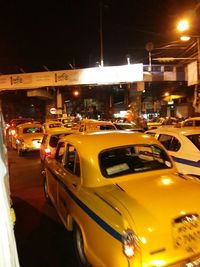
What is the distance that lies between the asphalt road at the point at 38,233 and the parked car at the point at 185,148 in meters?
3.15

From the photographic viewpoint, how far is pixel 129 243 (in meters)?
3.27

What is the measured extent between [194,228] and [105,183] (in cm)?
134

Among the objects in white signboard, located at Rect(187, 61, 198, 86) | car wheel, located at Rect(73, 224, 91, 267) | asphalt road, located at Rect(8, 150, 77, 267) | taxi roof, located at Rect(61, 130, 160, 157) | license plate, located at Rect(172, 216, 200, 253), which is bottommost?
asphalt road, located at Rect(8, 150, 77, 267)

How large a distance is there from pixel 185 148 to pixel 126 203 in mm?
4279

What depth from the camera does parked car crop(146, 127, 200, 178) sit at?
728 cm

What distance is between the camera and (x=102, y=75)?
2348 cm

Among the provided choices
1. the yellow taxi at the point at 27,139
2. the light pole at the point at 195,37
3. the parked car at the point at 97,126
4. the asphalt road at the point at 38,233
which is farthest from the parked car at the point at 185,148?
the yellow taxi at the point at 27,139

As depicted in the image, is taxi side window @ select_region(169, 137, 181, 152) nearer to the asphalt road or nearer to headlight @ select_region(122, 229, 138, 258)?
the asphalt road

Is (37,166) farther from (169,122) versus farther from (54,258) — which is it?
(169,122)

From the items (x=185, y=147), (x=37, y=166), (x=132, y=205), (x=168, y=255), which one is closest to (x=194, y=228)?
(x=168, y=255)

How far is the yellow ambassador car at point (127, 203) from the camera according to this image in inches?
131

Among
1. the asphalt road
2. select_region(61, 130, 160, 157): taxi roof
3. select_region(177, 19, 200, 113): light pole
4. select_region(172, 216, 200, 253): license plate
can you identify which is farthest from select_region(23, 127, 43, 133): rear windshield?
select_region(172, 216, 200, 253): license plate

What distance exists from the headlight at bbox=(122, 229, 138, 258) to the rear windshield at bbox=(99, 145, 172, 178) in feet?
4.31

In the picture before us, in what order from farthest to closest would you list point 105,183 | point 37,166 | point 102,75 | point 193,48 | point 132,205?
point 102,75
point 193,48
point 37,166
point 105,183
point 132,205
